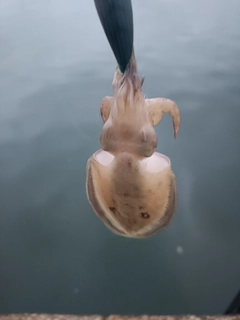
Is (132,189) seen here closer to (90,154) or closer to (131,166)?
(131,166)

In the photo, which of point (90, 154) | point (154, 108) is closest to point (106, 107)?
point (154, 108)

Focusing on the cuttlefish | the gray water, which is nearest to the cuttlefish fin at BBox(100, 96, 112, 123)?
the cuttlefish

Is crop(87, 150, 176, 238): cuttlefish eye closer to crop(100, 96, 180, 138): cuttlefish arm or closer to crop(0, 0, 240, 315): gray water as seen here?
crop(100, 96, 180, 138): cuttlefish arm

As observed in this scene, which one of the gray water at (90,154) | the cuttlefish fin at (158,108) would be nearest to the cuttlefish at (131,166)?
the cuttlefish fin at (158,108)

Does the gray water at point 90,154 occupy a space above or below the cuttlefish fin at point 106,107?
below

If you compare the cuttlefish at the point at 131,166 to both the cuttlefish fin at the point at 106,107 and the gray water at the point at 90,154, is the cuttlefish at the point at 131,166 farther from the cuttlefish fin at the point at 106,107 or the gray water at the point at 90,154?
the gray water at the point at 90,154

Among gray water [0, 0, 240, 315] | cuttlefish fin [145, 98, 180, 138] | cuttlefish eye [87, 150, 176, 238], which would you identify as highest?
cuttlefish fin [145, 98, 180, 138]

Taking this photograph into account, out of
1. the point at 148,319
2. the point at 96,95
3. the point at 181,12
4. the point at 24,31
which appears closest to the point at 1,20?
the point at 24,31
